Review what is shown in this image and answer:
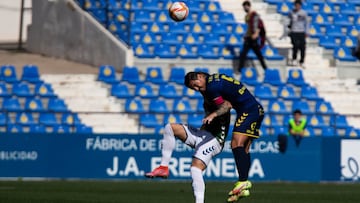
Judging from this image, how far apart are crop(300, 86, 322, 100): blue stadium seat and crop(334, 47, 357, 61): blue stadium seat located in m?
2.01

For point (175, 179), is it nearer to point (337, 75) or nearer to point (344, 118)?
point (344, 118)

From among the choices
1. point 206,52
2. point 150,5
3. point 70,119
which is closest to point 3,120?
point 70,119

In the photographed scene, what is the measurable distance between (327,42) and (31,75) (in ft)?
26.3

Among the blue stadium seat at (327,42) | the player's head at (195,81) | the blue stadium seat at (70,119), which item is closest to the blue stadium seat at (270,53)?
the blue stadium seat at (327,42)

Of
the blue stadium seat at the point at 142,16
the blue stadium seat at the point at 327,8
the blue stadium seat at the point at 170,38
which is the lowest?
the blue stadium seat at the point at 170,38

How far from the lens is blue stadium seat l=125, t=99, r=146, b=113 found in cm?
2483

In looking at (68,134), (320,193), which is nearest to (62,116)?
(68,134)

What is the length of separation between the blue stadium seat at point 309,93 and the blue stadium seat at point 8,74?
6.97 metres

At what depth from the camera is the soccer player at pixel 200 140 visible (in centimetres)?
1337

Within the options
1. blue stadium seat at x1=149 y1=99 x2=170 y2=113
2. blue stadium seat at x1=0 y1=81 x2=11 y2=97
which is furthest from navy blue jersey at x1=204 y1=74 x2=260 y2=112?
blue stadium seat at x1=0 y1=81 x2=11 y2=97

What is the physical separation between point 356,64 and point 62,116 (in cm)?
833

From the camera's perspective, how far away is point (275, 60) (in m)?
27.1

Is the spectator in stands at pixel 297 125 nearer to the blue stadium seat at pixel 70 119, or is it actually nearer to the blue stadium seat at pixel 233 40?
the blue stadium seat at pixel 233 40

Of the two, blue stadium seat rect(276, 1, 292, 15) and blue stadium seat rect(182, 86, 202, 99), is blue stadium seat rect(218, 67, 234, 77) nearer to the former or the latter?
blue stadium seat rect(182, 86, 202, 99)
